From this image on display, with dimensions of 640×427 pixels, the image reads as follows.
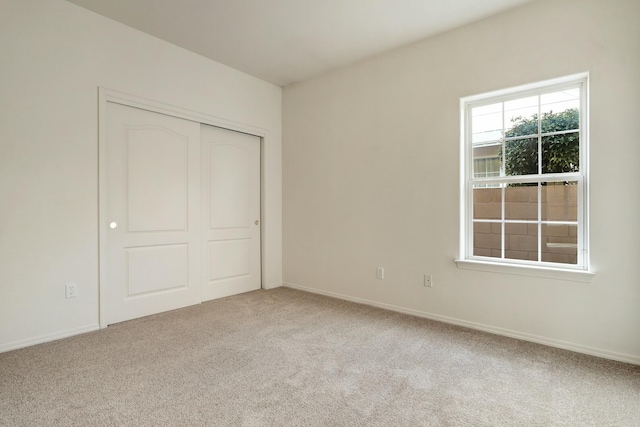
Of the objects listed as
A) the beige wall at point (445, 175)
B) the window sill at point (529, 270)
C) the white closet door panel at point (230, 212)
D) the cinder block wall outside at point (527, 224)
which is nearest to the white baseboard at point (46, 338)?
the white closet door panel at point (230, 212)

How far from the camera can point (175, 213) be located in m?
3.66

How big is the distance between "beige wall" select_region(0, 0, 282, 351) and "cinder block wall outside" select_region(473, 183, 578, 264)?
3459 millimetres

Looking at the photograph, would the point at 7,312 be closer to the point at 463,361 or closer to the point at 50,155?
the point at 50,155

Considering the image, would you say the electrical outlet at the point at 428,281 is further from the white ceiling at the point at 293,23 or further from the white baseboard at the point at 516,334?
the white ceiling at the point at 293,23

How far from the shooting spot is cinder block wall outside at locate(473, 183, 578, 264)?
9.04 ft

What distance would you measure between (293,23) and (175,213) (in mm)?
2231

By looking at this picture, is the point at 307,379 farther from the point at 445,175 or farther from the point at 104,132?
the point at 104,132

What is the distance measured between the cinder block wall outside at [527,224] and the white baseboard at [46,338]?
355 cm

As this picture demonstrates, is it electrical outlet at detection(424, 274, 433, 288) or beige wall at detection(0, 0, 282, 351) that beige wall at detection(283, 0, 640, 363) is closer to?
electrical outlet at detection(424, 274, 433, 288)

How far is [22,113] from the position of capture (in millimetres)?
2635

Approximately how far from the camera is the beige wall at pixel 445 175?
2.47 meters


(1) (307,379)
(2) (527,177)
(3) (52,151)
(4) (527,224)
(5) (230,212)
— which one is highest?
(3) (52,151)

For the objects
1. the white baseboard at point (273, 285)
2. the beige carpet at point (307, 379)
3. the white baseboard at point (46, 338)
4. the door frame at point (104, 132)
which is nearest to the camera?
the beige carpet at point (307, 379)

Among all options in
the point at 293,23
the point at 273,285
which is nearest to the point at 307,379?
the point at 273,285
